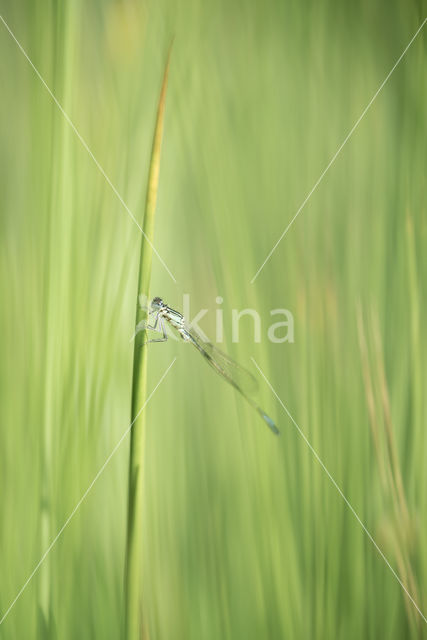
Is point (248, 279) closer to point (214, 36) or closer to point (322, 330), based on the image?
point (322, 330)

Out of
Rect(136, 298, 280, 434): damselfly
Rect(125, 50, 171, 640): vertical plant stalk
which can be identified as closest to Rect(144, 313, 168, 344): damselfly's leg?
Rect(136, 298, 280, 434): damselfly

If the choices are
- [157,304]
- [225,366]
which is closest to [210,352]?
[225,366]

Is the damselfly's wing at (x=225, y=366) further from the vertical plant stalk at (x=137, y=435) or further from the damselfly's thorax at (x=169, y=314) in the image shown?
the vertical plant stalk at (x=137, y=435)

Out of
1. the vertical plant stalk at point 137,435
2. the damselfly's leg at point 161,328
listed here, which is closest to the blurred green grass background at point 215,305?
the damselfly's leg at point 161,328

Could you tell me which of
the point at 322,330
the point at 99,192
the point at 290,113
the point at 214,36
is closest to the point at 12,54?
the point at 99,192

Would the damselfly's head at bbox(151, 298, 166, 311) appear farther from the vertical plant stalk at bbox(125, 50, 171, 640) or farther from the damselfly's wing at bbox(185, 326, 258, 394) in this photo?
the vertical plant stalk at bbox(125, 50, 171, 640)

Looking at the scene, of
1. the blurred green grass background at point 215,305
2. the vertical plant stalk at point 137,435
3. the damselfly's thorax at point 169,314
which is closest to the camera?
the vertical plant stalk at point 137,435
